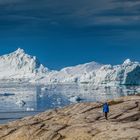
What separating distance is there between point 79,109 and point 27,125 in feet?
27.7

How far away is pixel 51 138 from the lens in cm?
4734

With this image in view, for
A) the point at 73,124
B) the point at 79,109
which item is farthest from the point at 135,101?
the point at 73,124

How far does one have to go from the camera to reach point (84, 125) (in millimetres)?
47812

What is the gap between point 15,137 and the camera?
51.3 metres

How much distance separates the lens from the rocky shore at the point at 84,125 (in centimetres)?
4419


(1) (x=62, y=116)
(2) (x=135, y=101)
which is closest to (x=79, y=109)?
(1) (x=62, y=116)

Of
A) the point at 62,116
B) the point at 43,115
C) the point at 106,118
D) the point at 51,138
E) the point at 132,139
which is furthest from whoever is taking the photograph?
the point at 43,115

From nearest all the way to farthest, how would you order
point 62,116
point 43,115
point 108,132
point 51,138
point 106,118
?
point 108,132 < point 51,138 < point 106,118 < point 62,116 < point 43,115

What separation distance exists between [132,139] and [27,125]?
1587 centimetres

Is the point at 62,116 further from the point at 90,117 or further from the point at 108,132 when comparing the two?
the point at 108,132

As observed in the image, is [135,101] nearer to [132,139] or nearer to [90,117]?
[90,117]

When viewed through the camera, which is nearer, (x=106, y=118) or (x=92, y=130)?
(x=92, y=130)

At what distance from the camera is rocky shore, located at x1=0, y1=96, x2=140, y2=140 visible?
44.2 meters

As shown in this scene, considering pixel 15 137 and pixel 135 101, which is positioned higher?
pixel 135 101
